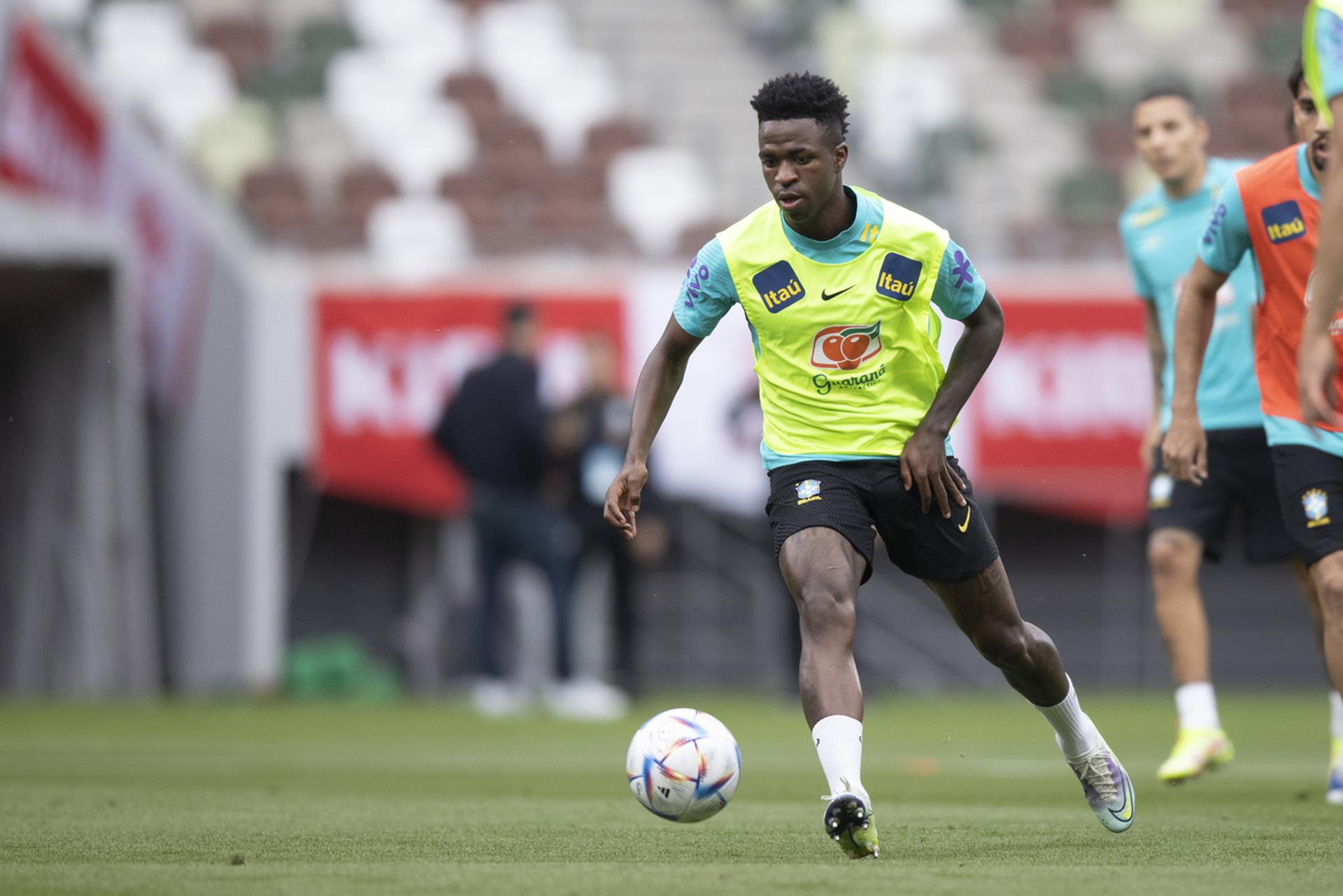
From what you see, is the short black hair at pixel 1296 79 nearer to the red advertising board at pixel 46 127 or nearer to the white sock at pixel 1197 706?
the white sock at pixel 1197 706

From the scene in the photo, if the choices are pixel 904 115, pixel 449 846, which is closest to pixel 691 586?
pixel 904 115

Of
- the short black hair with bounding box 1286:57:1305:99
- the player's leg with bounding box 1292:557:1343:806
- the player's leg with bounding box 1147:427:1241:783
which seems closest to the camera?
the short black hair with bounding box 1286:57:1305:99

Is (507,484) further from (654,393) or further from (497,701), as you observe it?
(654,393)

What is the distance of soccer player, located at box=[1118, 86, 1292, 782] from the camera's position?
7207mm

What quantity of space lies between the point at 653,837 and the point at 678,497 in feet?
33.1

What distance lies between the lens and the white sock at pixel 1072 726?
553 cm

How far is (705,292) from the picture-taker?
533 centimetres

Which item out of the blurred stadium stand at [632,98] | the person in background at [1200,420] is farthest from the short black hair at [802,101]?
the blurred stadium stand at [632,98]

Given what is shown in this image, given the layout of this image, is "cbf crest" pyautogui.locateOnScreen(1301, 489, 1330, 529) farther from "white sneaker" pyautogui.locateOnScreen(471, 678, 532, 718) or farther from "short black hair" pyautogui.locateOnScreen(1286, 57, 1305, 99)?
"white sneaker" pyautogui.locateOnScreen(471, 678, 532, 718)

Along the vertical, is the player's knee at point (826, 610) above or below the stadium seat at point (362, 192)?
below

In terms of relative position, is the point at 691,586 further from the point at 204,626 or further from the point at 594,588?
the point at 204,626

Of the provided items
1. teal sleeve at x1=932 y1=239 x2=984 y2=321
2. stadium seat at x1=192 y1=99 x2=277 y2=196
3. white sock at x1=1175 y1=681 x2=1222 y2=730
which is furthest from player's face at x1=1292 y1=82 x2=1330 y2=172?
stadium seat at x1=192 y1=99 x2=277 y2=196

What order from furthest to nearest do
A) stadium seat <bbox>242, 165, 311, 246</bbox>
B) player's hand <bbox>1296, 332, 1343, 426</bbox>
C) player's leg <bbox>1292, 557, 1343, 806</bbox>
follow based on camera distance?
stadium seat <bbox>242, 165, 311, 246</bbox> < player's leg <bbox>1292, 557, 1343, 806</bbox> < player's hand <bbox>1296, 332, 1343, 426</bbox>

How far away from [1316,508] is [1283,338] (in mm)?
566
